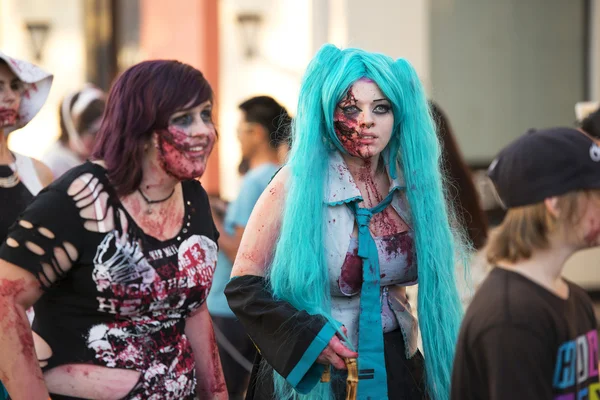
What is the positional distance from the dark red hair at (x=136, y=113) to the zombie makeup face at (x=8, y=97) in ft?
2.22

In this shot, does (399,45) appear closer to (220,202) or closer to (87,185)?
(220,202)

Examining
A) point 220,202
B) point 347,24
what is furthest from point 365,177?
point 347,24

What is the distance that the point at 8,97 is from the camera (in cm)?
341

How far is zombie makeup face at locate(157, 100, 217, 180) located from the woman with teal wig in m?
0.24

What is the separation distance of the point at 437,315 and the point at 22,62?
1.73m

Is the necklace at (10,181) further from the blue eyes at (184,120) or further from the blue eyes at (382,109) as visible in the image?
the blue eyes at (382,109)

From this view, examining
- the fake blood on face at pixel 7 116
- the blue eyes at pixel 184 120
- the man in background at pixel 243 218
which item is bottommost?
the man in background at pixel 243 218

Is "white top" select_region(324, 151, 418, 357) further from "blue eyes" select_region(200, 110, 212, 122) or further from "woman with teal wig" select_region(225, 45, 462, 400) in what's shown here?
"blue eyes" select_region(200, 110, 212, 122)

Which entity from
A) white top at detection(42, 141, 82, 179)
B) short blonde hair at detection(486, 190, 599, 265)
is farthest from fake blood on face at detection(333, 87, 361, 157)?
white top at detection(42, 141, 82, 179)

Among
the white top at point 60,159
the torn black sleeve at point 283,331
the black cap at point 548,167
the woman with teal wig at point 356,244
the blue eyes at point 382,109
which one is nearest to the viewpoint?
the black cap at point 548,167

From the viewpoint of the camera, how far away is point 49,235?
8.74 feet

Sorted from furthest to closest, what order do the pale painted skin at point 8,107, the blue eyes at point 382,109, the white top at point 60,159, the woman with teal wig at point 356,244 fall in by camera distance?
the white top at point 60,159 → the pale painted skin at point 8,107 → the blue eyes at point 382,109 → the woman with teal wig at point 356,244

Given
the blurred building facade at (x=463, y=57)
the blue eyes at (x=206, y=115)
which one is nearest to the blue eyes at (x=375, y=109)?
the blue eyes at (x=206, y=115)

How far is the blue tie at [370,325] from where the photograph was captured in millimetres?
2773
